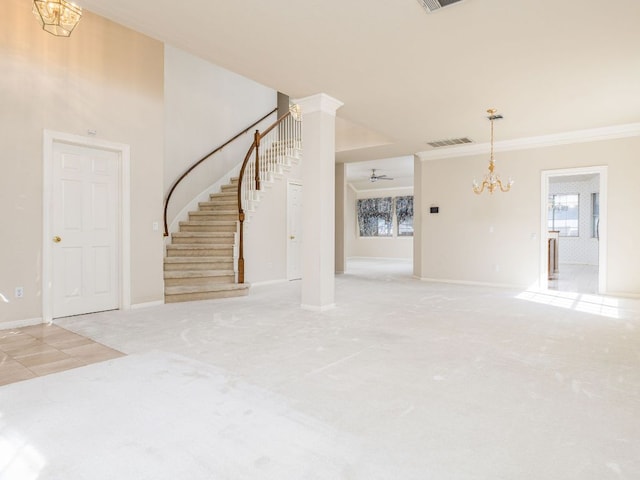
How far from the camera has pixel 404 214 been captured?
1466 cm

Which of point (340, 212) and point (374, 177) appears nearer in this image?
point (340, 212)

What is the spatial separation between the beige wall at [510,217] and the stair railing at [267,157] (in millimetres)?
2922

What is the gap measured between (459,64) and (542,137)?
12.4 ft

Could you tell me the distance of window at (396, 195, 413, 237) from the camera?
14523mm

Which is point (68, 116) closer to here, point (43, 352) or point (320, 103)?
point (43, 352)

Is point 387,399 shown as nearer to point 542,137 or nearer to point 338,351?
point 338,351

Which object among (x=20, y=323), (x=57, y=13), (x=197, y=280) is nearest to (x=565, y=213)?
(x=197, y=280)

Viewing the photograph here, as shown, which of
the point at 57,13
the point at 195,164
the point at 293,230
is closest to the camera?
the point at 57,13

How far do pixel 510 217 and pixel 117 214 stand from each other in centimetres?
664

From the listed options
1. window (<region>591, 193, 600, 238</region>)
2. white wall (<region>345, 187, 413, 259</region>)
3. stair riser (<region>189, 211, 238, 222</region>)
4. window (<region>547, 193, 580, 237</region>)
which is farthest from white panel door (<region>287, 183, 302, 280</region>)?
window (<region>591, 193, 600, 238</region>)

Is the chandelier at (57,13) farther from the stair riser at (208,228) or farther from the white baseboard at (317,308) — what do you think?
the white baseboard at (317,308)

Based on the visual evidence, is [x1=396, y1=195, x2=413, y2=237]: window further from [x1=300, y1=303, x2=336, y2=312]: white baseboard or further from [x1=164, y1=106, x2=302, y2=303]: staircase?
[x1=300, y1=303, x2=336, y2=312]: white baseboard

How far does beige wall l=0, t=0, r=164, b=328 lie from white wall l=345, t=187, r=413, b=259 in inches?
371

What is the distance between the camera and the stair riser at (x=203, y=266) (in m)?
6.06
